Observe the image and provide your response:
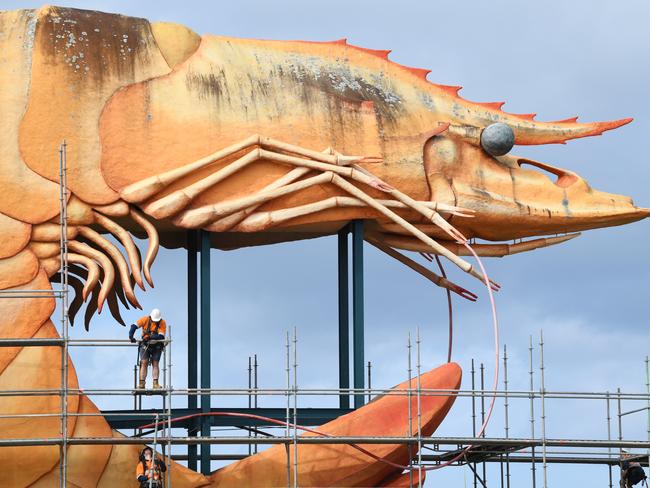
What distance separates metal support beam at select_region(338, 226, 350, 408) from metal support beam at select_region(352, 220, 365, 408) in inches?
20.3

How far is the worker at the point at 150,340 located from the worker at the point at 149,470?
108cm

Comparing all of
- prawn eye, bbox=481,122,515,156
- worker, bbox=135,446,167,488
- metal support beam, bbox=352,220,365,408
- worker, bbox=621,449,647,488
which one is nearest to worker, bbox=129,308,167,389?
worker, bbox=135,446,167,488

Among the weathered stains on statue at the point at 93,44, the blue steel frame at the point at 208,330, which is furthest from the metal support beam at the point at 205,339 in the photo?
the weathered stains on statue at the point at 93,44

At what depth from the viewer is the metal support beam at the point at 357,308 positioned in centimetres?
3061

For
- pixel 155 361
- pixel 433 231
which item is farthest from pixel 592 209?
pixel 155 361

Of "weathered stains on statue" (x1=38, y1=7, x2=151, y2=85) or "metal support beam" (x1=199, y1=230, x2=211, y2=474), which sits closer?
"metal support beam" (x1=199, y1=230, x2=211, y2=474)

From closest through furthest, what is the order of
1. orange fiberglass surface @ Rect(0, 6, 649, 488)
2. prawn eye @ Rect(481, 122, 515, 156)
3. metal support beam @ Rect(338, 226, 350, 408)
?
orange fiberglass surface @ Rect(0, 6, 649, 488)
metal support beam @ Rect(338, 226, 350, 408)
prawn eye @ Rect(481, 122, 515, 156)

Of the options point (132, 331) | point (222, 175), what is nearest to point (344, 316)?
point (222, 175)

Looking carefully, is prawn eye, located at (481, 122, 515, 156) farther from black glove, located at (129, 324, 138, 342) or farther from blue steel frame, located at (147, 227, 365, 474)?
black glove, located at (129, 324, 138, 342)

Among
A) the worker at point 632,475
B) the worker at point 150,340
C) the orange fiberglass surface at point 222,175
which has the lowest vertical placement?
the worker at point 632,475

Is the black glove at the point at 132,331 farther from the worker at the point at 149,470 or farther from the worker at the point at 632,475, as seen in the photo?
the worker at the point at 632,475

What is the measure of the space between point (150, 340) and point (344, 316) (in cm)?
401

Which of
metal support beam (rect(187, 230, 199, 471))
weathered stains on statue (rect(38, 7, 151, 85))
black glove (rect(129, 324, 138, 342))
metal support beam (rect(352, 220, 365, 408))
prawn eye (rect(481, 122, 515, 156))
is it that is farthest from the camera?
prawn eye (rect(481, 122, 515, 156))

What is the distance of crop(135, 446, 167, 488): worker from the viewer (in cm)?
2833
